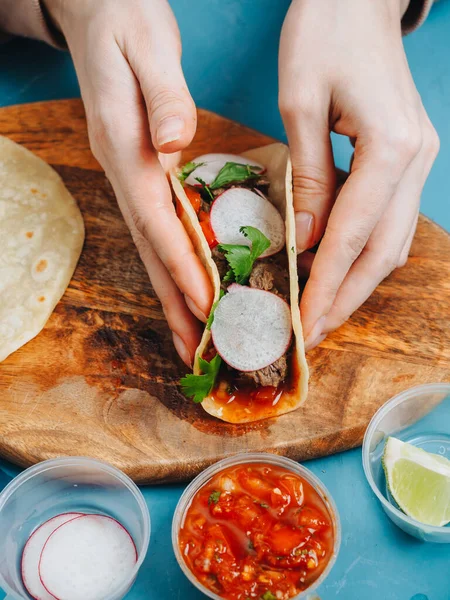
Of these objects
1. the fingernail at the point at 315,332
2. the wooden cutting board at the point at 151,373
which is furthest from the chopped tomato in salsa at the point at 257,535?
the fingernail at the point at 315,332

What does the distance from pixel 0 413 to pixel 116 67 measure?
61.6 inches

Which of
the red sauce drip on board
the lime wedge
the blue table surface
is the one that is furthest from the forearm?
the lime wedge

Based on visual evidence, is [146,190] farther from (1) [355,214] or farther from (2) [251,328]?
(1) [355,214]

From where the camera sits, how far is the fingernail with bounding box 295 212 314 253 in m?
3.07

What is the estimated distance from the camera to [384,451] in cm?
281

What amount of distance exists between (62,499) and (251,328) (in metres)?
1.08

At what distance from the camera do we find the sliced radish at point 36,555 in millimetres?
2654

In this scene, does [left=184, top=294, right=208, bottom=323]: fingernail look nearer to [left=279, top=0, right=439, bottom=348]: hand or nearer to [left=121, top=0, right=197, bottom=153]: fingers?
[left=279, top=0, right=439, bottom=348]: hand

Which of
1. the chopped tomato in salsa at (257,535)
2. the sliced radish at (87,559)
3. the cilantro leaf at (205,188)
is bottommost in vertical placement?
the sliced radish at (87,559)

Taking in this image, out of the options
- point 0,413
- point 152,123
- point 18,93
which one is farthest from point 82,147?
point 0,413

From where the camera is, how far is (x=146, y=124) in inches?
118

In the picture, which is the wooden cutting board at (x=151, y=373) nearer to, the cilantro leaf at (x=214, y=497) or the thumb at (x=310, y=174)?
the cilantro leaf at (x=214, y=497)

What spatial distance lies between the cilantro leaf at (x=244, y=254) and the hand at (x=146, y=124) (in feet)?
0.45

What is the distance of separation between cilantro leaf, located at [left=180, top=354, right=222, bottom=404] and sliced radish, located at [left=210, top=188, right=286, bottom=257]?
21.6 inches
